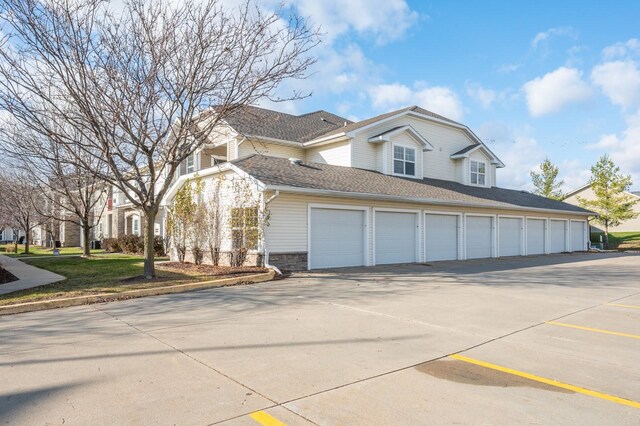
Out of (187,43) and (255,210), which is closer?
(187,43)

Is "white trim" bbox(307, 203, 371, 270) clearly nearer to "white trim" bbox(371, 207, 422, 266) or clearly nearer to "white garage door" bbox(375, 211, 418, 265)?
"white trim" bbox(371, 207, 422, 266)

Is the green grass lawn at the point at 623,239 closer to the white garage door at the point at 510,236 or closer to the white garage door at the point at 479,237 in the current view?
the white garage door at the point at 510,236

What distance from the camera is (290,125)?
2319cm

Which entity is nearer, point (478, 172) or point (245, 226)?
point (245, 226)

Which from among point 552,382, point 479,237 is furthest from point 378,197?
point 552,382

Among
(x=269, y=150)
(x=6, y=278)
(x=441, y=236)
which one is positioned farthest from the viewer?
(x=269, y=150)

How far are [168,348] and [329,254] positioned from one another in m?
10.3

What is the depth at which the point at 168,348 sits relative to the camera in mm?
5645

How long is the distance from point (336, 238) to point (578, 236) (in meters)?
22.6

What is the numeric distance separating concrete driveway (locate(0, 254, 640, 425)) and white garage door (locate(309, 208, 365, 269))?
19.4ft

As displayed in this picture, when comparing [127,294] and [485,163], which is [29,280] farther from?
[485,163]

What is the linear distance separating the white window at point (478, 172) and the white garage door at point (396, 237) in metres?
8.88

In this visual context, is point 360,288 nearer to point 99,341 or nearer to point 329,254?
point 329,254

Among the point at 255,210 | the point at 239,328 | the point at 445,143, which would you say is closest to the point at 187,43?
the point at 255,210
